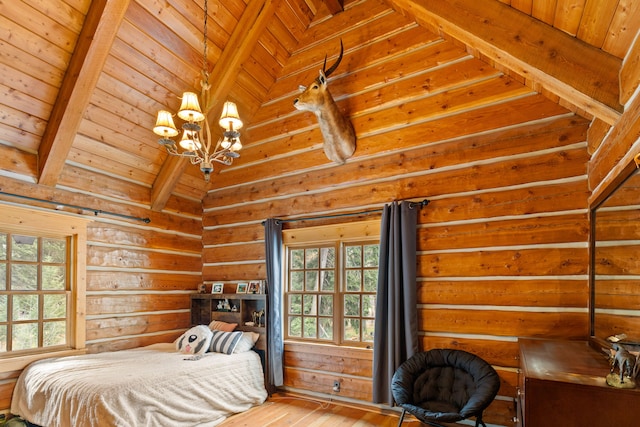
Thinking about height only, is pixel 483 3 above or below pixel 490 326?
above

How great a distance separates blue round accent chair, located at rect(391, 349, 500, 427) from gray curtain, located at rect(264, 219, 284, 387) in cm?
181

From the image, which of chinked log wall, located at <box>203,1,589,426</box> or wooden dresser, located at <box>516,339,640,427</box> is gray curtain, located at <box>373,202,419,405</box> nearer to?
chinked log wall, located at <box>203,1,589,426</box>

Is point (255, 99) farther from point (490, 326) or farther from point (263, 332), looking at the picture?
point (490, 326)

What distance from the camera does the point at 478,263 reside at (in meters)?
3.55

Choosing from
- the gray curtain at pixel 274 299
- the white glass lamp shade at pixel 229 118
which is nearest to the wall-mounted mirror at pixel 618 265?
the white glass lamp shade at pixel 229 118

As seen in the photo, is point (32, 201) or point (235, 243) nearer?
point (32, 201)

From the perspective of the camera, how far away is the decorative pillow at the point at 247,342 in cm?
440

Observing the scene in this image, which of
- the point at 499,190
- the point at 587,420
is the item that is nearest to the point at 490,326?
the point at 499,190

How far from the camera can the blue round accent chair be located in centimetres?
288

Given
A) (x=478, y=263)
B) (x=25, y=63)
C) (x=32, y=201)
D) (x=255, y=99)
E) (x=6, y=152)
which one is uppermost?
(x=255, y=99)

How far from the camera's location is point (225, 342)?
439cm

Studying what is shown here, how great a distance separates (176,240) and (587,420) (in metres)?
4.95

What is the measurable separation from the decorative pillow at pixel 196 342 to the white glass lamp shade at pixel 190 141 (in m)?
2.40

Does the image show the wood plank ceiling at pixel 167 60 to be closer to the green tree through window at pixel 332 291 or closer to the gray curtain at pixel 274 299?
the gray curtain at pixel 274 299
